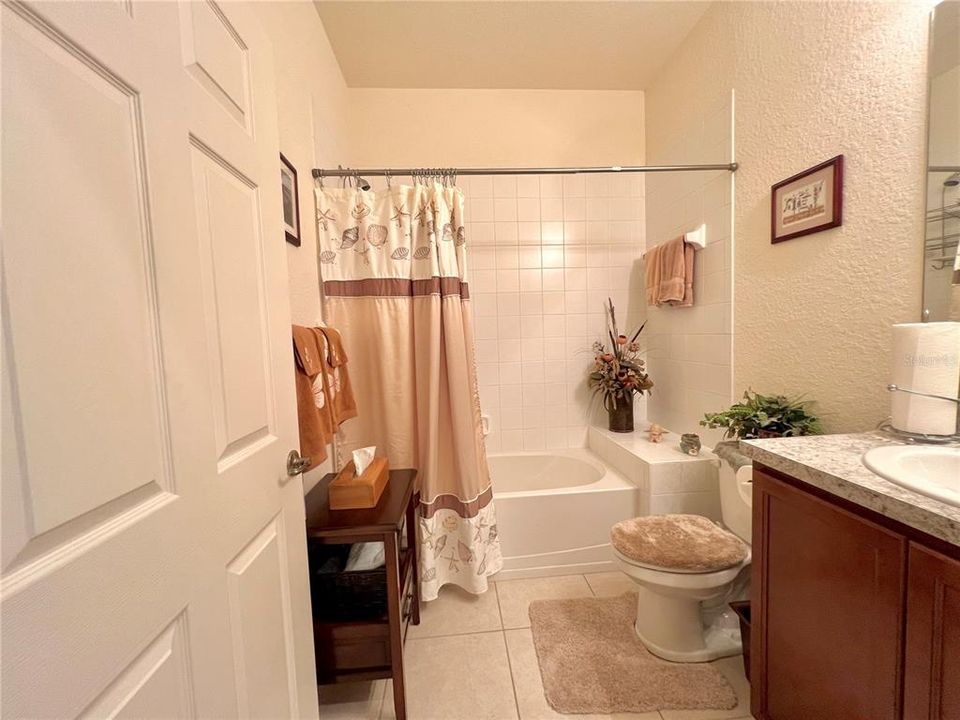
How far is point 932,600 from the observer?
58 centimetres

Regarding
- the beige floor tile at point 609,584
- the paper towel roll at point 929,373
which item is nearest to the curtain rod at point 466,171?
the paper towel roll at point 929,373

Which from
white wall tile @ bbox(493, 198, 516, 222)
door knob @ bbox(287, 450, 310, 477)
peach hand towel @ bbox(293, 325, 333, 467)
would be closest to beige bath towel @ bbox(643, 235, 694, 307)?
white wall tile @ bbox(493, 198, 516, 222)

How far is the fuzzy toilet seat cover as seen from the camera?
3.98 feet

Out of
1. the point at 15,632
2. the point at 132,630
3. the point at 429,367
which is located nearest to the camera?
the point at 15,632

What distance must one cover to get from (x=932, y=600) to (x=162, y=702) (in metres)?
1.17

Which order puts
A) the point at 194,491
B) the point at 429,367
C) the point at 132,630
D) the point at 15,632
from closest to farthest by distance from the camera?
the point at 15,632 < the point at 132,630 < the point at 194,491 < the point at 429,367

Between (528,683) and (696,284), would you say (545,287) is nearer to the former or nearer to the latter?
(696,284)

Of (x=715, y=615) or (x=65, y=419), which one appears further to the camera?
(x=715, y=615)

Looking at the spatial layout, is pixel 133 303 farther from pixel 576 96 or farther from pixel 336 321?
Answer: pixel 576 96

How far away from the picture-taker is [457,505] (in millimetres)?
1639

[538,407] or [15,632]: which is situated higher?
[15,632]

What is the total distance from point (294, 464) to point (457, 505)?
35.5 inches

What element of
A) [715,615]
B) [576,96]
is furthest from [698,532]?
[576,96]

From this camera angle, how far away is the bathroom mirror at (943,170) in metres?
0.94
